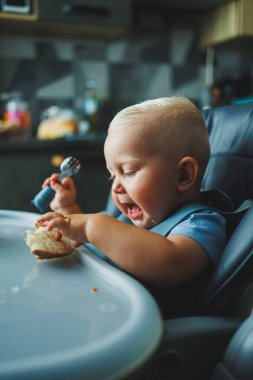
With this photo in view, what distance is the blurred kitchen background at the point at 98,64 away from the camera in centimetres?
247

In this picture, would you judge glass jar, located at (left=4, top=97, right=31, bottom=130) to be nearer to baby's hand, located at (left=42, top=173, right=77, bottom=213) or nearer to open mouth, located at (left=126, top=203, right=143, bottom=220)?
baby's hand, located at (left=42, top=173, right=77, bottom=213)

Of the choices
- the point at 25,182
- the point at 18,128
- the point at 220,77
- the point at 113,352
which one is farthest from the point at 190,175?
the point at 220,77

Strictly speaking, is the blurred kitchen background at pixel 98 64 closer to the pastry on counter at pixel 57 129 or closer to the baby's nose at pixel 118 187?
the pastry on counter at pixel 57 129

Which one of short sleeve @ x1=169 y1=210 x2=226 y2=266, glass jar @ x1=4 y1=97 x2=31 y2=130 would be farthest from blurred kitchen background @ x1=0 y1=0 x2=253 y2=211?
short sleeve @ x1=169 y1=210 x2=226 y2=266

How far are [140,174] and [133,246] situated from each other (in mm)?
196

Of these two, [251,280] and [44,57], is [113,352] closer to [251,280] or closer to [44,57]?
[251,280]

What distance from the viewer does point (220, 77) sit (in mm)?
3316

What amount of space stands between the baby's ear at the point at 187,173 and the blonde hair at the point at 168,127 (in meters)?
0.02

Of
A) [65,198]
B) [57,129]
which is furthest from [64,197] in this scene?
[57,129]

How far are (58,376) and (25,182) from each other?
2042 mm

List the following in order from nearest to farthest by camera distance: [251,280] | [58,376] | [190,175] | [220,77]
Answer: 1. [58,376]
2. [251,280]
3. [190,175]
4. [220,77]

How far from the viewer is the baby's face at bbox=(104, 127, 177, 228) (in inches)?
33.8

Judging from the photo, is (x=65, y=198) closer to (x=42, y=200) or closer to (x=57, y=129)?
(x=42, y=200)

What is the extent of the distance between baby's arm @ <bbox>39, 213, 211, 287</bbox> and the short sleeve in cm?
5
